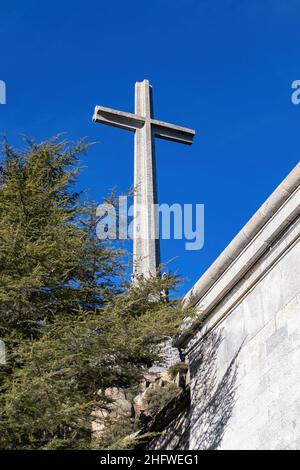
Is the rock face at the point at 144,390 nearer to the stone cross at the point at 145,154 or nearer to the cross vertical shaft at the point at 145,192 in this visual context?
the cross vertical shaft at the point at 145,192

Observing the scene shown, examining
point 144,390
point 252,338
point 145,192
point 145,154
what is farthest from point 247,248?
point 145,154

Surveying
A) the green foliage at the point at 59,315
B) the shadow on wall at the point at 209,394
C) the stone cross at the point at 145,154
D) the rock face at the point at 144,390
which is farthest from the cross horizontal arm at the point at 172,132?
the shadow on wall at the point at 209,394

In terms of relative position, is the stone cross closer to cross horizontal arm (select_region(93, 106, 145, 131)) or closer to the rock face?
cross horizontal arm (select_region(93, 106, 145, 131))

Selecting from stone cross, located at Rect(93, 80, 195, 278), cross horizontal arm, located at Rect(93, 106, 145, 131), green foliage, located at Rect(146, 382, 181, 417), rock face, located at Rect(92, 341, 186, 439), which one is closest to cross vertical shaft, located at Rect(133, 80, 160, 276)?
stone cross, located at Rect(93, 80, 195, 278)

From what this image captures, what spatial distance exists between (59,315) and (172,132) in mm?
7270

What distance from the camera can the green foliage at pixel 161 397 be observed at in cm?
1006

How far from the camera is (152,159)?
14695mm

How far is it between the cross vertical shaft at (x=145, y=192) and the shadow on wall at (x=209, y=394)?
282 centimetres

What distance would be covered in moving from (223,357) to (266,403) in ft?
4.48

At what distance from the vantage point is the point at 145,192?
46.5 ft

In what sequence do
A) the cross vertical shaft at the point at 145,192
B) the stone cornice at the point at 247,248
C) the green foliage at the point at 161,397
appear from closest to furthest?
the stone cornice at the point at 247,248 → the green foliage at the point at 161,397 → the cross vertical shaft at the point at 145,192

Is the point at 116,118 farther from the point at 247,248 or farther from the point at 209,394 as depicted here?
the point at 209,394

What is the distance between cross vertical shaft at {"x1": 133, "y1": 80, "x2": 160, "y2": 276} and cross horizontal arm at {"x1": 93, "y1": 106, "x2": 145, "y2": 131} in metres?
0.17

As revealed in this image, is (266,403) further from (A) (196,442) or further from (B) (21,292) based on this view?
(B) (21,292)
